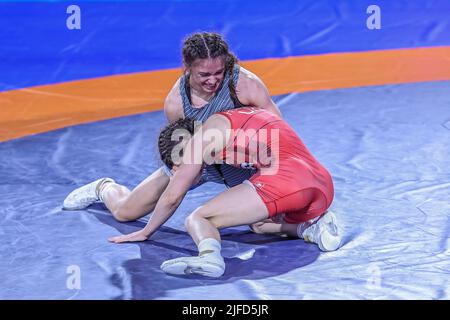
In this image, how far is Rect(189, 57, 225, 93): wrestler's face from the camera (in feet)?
14.5

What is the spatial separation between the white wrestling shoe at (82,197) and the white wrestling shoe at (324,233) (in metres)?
1.23

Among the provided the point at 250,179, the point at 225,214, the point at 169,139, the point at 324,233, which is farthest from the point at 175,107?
the point at 324,233

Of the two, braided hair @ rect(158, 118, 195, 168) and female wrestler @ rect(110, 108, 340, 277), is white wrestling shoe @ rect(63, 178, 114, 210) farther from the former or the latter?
braided hair @ rect(158, 118, 195, 168)

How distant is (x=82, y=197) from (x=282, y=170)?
1253 millimetres

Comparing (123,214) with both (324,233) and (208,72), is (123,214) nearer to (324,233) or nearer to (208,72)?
(208,72)

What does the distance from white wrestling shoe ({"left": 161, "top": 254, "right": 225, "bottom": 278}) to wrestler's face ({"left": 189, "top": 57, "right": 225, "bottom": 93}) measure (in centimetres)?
95

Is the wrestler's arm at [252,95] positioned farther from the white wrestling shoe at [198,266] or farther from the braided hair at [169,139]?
the white wrestling shoe at [198,266]

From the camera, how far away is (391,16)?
28.3 ft

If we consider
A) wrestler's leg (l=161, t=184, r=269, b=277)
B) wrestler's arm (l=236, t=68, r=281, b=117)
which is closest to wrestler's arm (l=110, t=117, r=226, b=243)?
wrestler's leg (l=161, t=184, r=269, b=277)

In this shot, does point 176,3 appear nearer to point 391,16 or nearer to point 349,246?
point 391,16

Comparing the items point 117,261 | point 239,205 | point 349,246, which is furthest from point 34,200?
point 349,246

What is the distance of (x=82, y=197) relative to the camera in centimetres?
492
